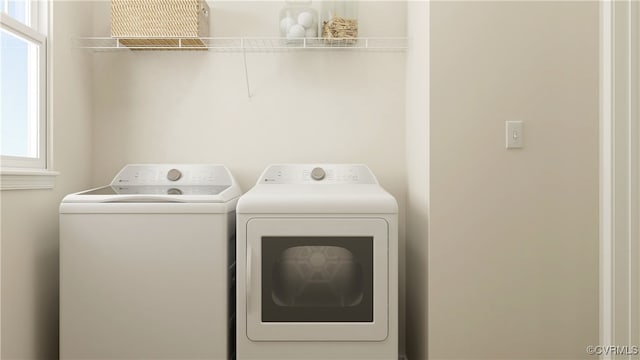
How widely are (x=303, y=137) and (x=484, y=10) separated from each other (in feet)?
3.39

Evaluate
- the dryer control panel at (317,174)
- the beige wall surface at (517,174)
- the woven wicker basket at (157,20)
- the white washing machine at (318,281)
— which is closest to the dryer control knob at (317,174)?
the dryer control panel at (317,174)

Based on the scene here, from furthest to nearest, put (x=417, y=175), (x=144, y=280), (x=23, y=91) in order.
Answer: (x=417, y=175) < (x=23, y=91) < (x=144, y=280)

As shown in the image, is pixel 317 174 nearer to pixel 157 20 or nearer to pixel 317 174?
pixel 317 174

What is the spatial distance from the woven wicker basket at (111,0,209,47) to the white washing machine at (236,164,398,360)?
0.94 m

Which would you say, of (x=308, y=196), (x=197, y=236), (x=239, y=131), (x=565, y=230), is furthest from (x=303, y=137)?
(x=565, y=230)

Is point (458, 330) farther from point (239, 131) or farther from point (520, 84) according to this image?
point (239, 131)

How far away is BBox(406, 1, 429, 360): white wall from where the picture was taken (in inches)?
76.9

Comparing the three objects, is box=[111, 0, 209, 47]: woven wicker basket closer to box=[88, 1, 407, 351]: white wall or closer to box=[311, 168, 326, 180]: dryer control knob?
box=[88, 1, 407, 351]: white wall

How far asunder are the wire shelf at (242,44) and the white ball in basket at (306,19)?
0.22ft

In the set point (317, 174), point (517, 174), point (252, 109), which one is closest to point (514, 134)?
point (517, 174)

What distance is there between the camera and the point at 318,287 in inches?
72.0

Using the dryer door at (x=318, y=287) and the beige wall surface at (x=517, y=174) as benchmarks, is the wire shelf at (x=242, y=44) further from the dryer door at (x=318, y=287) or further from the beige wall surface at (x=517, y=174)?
the dryer door at (x=318, y=287)

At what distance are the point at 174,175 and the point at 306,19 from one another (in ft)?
3.19

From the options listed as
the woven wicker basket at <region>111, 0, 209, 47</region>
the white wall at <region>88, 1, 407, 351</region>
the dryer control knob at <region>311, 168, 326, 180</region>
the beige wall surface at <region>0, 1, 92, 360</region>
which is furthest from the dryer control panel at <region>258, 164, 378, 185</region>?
the beige wall surface at <region>0, 1, 92, 360</region>
